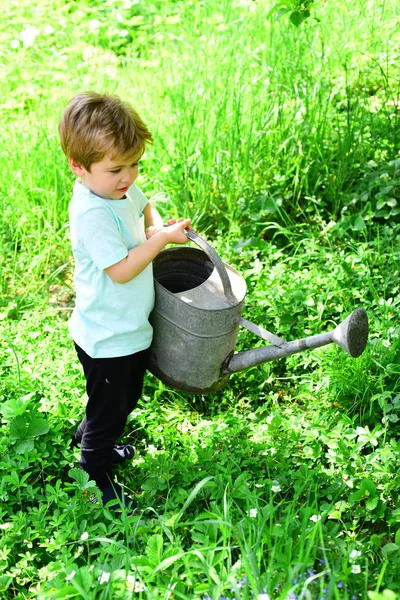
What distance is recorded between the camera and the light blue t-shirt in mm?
2074

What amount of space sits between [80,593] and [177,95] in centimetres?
278

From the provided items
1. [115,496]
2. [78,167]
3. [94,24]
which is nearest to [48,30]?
[94,24]

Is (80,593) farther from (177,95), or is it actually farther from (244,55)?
(244,55)

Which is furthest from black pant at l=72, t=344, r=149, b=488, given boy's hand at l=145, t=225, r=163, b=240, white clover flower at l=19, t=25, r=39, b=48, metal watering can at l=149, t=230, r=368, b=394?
white clover flower at l=19, t=25, r=39, b=48

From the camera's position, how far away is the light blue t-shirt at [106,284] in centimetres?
207

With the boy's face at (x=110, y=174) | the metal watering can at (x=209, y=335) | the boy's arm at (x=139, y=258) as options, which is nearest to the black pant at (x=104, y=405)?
the metal watering can at (x=209, y=335)

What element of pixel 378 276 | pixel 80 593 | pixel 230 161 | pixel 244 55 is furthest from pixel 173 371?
pixel 244 55

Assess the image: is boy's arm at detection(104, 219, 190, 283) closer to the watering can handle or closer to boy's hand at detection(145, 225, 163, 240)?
the watering can handle

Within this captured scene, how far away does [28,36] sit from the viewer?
531 centimetres

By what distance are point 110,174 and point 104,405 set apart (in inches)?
30.1

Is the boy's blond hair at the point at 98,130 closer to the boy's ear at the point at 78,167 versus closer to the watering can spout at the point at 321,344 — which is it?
the boy's ear at the point at 78,167

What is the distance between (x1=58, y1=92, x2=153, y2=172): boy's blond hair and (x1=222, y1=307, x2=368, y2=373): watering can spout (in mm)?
→ 759

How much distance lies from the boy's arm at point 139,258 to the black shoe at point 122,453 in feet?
2.31

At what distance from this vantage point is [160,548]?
182 cm
